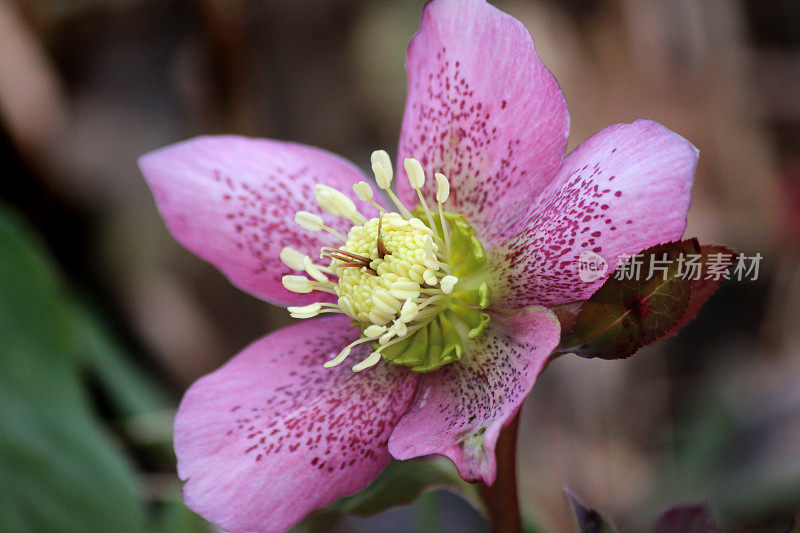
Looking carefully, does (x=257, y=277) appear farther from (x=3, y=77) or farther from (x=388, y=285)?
(x=3, y=77)

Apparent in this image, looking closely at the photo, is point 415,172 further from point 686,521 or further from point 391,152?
point 391,152

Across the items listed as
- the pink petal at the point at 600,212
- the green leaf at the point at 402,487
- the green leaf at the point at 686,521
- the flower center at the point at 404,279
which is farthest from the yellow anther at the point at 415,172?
the green leaf at the point at 686,521

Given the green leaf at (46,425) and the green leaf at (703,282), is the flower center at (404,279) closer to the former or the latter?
the green leaf at (703,282)

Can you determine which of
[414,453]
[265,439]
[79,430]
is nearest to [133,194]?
[79,430]

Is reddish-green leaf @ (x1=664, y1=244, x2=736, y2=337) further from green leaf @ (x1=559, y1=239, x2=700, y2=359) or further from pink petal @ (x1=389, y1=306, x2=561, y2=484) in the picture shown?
pink petal @ (x1=389, y1=306, x2=561, y2=484)

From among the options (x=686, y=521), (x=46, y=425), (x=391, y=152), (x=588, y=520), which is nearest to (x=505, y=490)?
(x=588, y=520)
